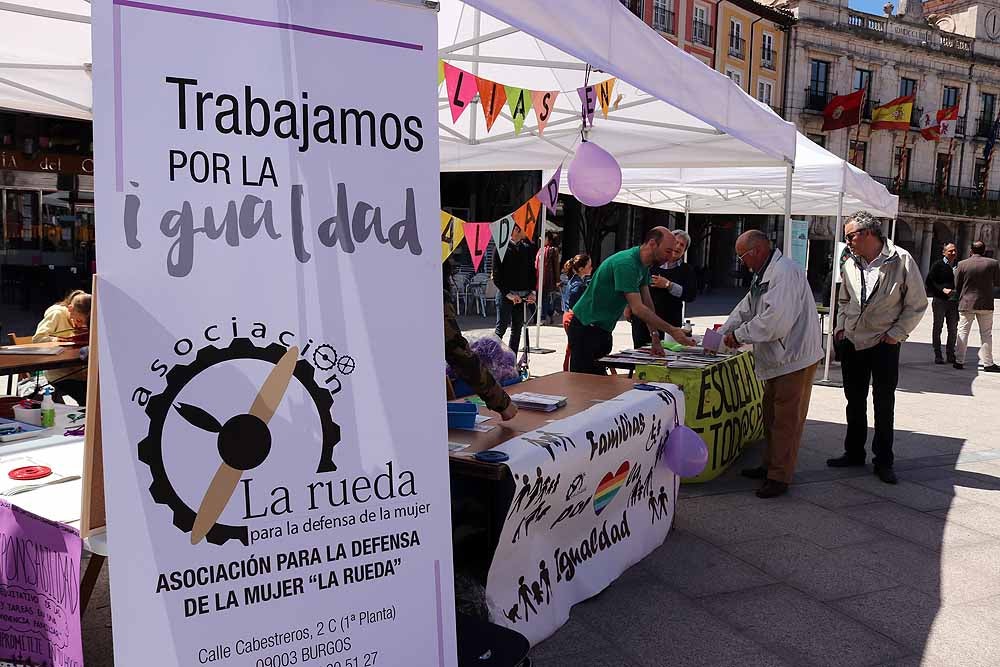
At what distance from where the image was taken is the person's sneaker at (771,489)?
15.5 ft

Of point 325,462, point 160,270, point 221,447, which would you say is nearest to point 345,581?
point 325,462

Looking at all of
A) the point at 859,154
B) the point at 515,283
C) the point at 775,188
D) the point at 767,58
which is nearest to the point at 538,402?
the point at 515,283

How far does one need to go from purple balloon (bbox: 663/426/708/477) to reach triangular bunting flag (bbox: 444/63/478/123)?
2351 mm

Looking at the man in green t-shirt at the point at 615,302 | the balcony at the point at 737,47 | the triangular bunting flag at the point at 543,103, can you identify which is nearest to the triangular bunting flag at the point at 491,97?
the triangular bunting flag at the point at 543,103

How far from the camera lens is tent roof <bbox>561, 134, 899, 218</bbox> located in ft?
26.5

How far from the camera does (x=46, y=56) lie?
4797 millimetres

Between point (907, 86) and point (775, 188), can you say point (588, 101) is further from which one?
point (907, 86)

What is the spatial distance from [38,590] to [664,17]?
31089 millimetres

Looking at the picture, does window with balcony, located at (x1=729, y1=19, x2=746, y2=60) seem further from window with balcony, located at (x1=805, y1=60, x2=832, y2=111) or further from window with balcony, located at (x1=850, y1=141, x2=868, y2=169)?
window with balcony, located at (x1=850, y1=141, x2=868, y2=169)

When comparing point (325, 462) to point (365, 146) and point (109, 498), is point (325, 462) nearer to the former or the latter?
point (109, 498)

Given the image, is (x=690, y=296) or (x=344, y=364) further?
(x=690, y=296)

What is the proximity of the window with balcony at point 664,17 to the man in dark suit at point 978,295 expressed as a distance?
846 inches

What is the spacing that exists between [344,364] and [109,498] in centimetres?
55

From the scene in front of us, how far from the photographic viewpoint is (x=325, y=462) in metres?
1.76
